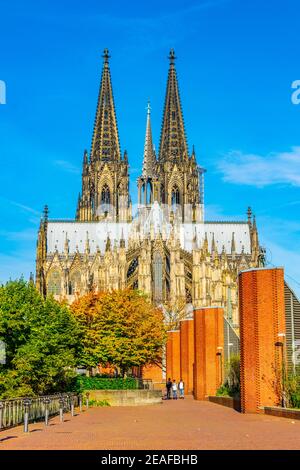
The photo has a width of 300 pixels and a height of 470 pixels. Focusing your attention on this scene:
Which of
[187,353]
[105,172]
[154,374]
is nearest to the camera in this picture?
[187,353]

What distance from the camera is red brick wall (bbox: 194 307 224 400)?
123 feet

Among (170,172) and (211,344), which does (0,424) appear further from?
(170,172)

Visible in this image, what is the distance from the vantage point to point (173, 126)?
130m

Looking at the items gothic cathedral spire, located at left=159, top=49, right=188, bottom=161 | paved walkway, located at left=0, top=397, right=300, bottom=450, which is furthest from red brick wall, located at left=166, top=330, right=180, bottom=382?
gothic cathedral spire, located at left=159, top=49, right=188, bottom=161

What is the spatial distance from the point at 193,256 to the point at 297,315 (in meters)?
83.7

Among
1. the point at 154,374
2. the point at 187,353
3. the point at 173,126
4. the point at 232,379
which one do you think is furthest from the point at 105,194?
the point at 232,379

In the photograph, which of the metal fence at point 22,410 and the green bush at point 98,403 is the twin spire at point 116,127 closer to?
the green bush at point 98,403

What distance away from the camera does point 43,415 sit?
24.4 metres

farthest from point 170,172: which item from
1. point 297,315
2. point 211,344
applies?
point 297,315

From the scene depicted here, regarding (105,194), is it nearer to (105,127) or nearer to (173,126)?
(105,127)

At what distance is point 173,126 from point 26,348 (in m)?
107

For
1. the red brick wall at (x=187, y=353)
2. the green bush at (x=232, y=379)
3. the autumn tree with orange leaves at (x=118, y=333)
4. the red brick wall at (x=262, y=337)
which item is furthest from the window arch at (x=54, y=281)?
the red brick wall at (x=262, y=337)

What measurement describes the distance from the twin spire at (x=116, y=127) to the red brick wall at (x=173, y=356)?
7167cm
